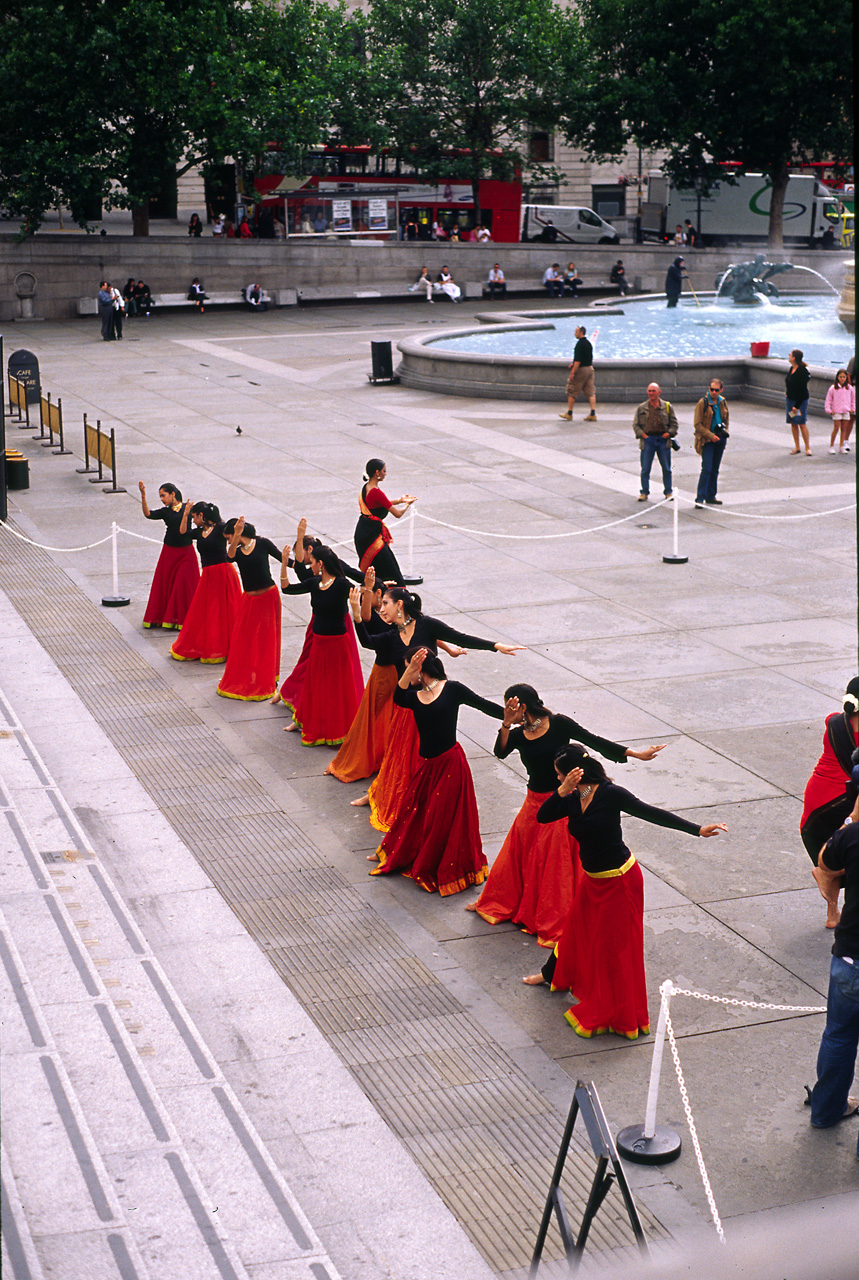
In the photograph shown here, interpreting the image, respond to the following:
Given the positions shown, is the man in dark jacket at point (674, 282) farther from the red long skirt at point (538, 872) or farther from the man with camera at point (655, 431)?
the red long skirt at point (538, 872)

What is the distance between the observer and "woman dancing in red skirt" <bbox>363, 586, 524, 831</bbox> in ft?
32.2

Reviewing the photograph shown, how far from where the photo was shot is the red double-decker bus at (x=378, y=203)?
51.2 metres

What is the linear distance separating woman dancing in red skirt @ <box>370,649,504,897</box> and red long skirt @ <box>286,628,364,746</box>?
2.28 meters

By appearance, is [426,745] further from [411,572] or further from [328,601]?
[411,572]

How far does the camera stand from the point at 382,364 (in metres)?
31.3

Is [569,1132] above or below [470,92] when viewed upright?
below

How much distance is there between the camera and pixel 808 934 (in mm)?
8547

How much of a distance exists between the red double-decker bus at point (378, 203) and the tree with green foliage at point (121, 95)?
14.9ft

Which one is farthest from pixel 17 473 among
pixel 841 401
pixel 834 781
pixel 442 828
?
pixel 834 781

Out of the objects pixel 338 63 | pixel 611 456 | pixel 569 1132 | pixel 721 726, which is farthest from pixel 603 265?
pixel 569 1132

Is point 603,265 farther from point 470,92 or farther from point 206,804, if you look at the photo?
point 206,804

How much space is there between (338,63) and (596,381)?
28.3 m

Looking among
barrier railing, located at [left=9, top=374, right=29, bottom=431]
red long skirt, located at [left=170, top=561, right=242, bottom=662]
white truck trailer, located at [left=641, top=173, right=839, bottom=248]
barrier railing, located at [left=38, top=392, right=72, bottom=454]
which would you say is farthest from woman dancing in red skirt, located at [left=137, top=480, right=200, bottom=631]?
white truck trailer, located at [left=641, top=173, right=839, bottom=248]

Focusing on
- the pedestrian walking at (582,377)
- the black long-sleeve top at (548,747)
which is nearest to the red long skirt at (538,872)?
the black long-sleeve top at (548,747)
